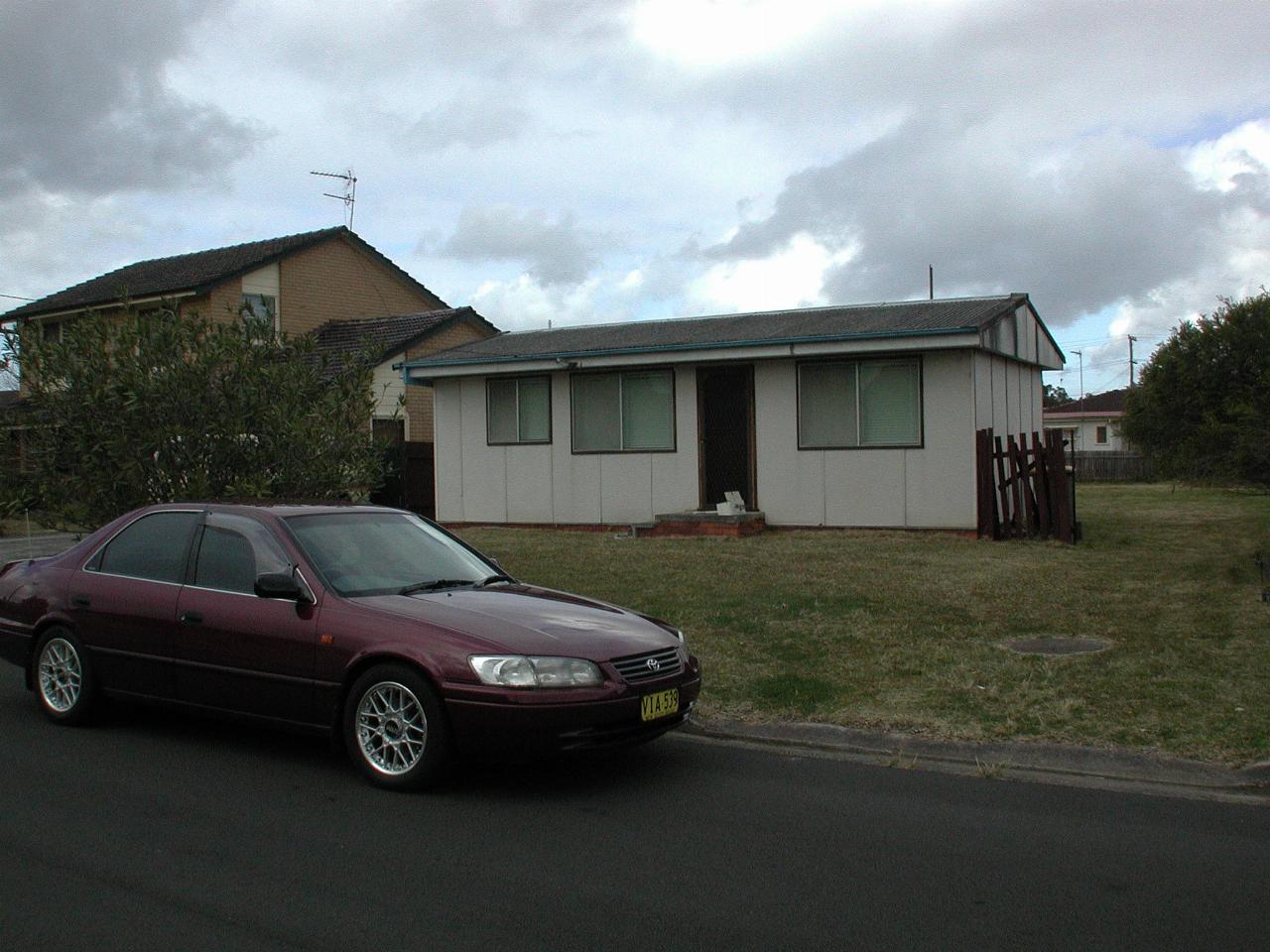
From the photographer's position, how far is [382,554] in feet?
23.9

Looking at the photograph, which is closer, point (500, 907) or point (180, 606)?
point (500, 907)

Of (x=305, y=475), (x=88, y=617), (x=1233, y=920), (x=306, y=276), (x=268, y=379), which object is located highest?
(x=306, y=276)

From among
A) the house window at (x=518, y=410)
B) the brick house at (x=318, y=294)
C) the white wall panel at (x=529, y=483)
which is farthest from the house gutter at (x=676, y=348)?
the brick house at (x=318, y=294)

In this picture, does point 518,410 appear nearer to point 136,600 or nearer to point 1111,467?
point 136,600

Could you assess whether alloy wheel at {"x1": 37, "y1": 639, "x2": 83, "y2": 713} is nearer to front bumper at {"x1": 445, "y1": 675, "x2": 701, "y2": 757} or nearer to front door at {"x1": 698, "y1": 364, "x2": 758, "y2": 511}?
front bumper at {"x1": 445, "y1": 675, "x2": 701, "y2": 757}

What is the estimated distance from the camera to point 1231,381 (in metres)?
15.8

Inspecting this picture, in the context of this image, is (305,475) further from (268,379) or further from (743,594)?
(743,594)

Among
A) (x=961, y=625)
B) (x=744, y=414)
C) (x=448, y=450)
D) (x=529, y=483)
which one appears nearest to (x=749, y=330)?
(x=744, y=414)

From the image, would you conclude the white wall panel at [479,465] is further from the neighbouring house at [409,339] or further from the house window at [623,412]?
the neighbouring house at [409,339]

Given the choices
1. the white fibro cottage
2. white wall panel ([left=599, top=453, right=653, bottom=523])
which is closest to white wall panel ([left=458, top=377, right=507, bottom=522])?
the white fibro cottage

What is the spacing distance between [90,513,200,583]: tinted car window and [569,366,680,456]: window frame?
1243 cm

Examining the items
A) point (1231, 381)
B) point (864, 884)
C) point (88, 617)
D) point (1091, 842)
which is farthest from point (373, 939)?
point (1231, 381)

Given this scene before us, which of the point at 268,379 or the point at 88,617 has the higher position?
the point at 268,379

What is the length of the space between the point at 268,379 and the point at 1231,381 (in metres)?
11.9
